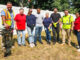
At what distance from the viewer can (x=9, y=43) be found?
569 cm

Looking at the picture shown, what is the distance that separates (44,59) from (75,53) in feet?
5.80

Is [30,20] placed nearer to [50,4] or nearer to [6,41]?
[6,41]

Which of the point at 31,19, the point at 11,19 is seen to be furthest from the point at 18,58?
the point at 31,19

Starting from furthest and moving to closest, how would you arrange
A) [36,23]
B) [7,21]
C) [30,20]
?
[36,23] < [30,20] < [7,21]

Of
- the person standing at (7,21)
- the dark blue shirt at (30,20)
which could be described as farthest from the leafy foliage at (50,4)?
the person standing at (7,21)

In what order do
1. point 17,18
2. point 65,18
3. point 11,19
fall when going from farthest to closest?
1. point 65,18
2. point 17,18
3. point 11,19

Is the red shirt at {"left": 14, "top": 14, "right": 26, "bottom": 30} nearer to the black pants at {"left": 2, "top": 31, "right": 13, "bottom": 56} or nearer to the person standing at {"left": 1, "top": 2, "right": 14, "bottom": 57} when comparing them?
the person standing at {"left": 1, "top": 2, "right": 14, "bottom": 57}

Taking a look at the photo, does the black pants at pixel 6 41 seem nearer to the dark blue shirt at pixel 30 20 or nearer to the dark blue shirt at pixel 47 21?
the dark blue shirt at pixel 30 20

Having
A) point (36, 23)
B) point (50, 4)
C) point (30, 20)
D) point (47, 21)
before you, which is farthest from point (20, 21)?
point (50, 4)

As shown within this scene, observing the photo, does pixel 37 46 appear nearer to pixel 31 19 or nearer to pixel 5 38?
pixel 31 19

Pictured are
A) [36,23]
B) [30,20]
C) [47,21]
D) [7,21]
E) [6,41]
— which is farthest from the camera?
[47,21]

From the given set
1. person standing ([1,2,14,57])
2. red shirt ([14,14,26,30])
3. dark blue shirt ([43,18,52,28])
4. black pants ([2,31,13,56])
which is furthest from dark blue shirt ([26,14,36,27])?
black pants ([2,31,13,56])

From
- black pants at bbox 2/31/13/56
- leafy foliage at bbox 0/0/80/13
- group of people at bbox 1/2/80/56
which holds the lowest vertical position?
black pants at bbox 2/31/13/56

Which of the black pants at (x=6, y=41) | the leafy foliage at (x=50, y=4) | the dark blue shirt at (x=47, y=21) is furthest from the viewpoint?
the leafy foliage at (x=50, y=4)
